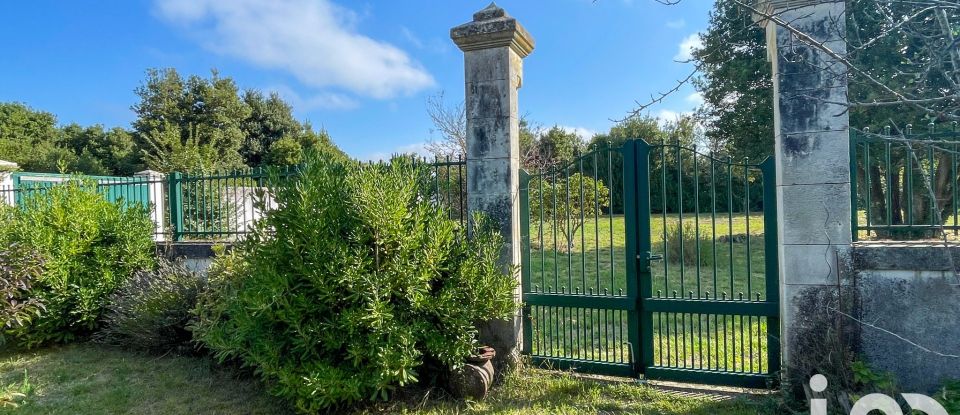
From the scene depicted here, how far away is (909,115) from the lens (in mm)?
7957

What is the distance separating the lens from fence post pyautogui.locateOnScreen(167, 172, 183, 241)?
632cm

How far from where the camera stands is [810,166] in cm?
342

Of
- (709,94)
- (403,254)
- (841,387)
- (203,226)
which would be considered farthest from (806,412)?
(709,94)

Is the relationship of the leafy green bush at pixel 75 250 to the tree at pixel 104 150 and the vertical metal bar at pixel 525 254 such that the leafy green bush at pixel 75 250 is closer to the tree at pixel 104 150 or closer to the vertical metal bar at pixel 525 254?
the vertical metal bar at pixel 525 254

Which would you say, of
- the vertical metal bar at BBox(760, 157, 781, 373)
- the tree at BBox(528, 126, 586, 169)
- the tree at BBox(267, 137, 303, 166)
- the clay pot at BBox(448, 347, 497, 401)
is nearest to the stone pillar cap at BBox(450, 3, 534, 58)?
the vertical metal bar at BBox(760, 157, 781, 373)

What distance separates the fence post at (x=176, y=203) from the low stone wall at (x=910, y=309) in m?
7.03

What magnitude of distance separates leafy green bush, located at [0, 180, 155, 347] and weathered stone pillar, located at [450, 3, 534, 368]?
4322mm

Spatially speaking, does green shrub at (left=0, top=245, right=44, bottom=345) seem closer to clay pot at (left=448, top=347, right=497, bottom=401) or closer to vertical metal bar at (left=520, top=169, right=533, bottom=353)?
clay pot at (left=448, top=347, right=497, bottom=401)

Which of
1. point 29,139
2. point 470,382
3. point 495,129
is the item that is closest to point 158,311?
point 470,382

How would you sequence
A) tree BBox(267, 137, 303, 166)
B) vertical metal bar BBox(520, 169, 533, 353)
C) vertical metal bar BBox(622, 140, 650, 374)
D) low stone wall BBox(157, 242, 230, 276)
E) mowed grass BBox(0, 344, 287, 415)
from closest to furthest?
mowed grass BBox(0, 344, 287, 415) < vertical metal bar BBox(622, 140, 650, 374) < vertical metal bar BBox(520, 169, 533, 353) < low stone wall BBox(157, 242, 230, 276) < tree BBox(267, 137, 303, 166)

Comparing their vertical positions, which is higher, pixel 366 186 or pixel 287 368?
pixel 366 186

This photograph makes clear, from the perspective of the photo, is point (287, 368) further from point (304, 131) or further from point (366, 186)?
point (304, 131)

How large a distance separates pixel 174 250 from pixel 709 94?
11.5 m

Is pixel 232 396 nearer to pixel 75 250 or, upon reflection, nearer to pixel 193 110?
pixel 75 250
